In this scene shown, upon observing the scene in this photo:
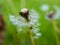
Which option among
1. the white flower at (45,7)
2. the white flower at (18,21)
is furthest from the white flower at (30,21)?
the white flower at (45,7)

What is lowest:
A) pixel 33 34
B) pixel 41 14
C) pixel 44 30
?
pixel 33 34

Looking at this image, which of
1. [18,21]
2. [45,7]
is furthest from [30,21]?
[45,7]

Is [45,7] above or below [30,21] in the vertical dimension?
above

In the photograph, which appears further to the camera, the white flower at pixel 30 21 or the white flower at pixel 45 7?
the white flower at pixel 45 7

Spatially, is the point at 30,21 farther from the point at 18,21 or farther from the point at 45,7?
the point at 45,7

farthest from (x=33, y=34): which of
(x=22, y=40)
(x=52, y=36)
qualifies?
(x=52, y=36)

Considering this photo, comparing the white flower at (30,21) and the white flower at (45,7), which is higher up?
the white flower at (45,7)

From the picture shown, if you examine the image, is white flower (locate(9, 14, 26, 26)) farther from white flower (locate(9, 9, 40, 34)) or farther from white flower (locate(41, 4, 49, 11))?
white flower (locate(41, 4, 49, 11))

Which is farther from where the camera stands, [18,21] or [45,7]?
[45,7]

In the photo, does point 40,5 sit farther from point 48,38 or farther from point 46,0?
point 48,38

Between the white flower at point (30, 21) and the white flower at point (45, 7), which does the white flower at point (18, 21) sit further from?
the white flower at point (45, 7)

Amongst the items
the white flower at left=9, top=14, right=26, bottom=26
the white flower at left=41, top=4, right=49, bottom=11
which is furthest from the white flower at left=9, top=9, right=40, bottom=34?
the white flower at left=41, top=4, right=49, bottom=11
